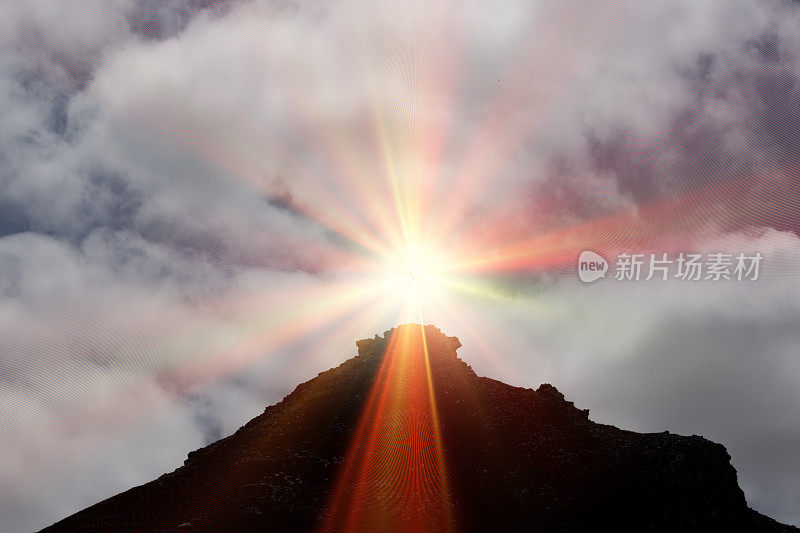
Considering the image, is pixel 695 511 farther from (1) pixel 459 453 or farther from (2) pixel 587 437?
(1) pixel 459 453

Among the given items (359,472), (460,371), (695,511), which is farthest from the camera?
(460,371)

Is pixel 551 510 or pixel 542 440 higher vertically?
pixel 542 440

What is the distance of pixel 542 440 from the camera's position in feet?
222

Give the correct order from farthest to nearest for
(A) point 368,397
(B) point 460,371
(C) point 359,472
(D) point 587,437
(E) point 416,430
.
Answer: (B) point 460,371, (A) point 368,397, (E) point 416,430, (D) point 587,437, (C) point 359,472

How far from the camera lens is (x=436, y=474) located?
62.7 meters

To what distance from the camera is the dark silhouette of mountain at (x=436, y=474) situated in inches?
2104

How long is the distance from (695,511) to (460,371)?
42308 millimetres

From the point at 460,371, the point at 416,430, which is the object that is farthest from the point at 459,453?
the point at 460,371

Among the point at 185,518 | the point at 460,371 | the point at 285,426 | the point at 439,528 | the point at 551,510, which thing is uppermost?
the point at 460,371

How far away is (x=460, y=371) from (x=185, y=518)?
47.8m

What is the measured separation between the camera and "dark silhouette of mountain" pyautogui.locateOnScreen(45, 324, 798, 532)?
53438 mm

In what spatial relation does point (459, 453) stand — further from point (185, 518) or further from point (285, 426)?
point (185, 518)

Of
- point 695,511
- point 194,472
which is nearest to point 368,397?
point 194,472

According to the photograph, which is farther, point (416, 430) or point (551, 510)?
point (416, 430)
